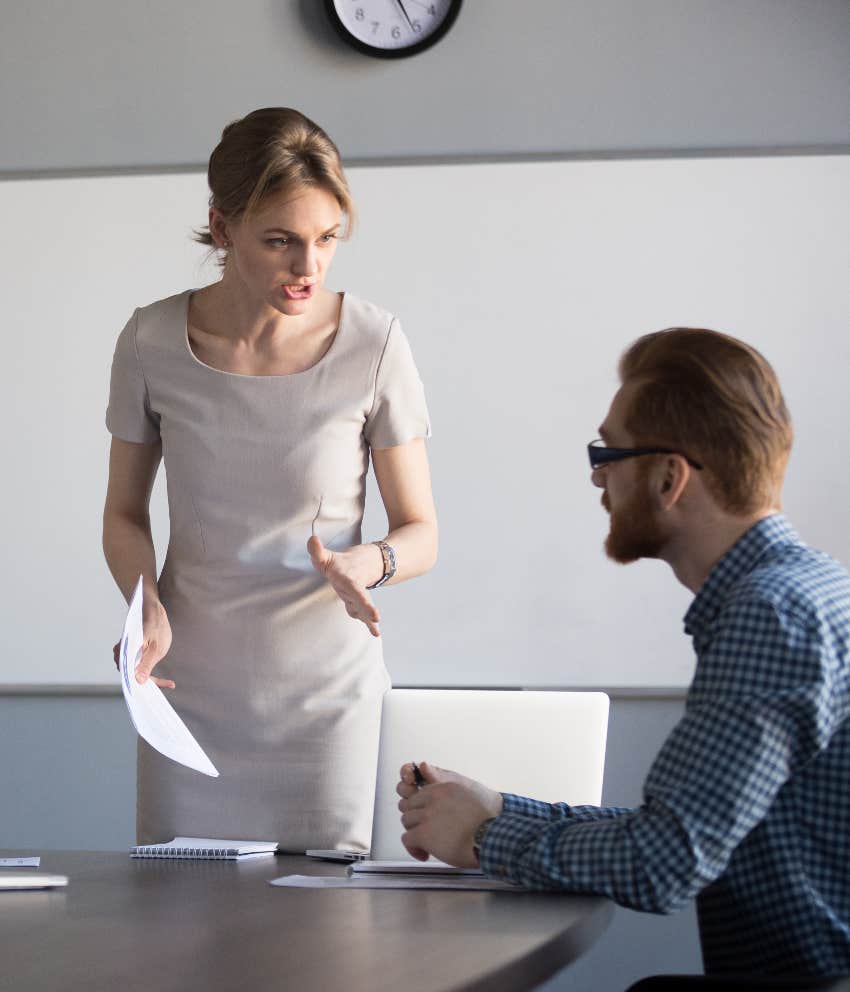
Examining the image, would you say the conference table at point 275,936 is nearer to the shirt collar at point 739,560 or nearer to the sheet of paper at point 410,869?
the sheet of paper at point 410,869

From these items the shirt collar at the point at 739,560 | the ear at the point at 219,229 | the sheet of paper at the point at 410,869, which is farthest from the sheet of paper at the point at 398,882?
the ear at the point at 219,229

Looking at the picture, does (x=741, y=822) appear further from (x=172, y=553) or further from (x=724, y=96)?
(x=724, y=96)

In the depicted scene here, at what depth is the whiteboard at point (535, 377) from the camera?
3293 millimetres

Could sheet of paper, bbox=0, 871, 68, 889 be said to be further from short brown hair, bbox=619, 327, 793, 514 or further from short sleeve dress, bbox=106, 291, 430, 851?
short brown hair, bbox=619, 327, 793, 514

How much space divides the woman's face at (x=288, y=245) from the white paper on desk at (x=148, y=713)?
0.56m

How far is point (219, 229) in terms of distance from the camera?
79.4 inches

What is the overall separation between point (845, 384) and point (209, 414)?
1941 mm

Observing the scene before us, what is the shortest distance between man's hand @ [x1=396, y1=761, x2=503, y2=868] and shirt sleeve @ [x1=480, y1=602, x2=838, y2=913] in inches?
7.6

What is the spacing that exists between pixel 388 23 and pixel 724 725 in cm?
278

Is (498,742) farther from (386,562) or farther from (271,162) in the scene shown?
(271,162)

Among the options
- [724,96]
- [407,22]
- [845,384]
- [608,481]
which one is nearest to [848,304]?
[845,384]

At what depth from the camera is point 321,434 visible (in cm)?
197

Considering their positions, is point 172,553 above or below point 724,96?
below

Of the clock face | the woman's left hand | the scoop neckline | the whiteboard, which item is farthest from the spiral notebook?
the clock face
